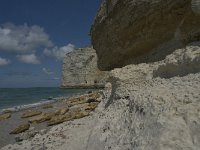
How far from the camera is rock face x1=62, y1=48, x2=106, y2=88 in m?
57.0

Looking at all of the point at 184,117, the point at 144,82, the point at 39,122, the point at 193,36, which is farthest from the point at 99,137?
the point at 39,122

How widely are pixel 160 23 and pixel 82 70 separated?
55.3 m

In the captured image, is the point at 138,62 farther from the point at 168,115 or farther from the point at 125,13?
the point at 168,115

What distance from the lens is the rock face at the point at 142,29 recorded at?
455 centimetres

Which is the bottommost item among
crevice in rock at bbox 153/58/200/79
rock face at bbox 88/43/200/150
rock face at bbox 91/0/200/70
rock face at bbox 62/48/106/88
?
rock face at bbox 88/43/200/150

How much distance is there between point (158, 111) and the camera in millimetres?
3525

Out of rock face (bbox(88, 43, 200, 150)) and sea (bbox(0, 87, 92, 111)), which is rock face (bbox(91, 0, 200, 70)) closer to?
rock face (bbox(88, 43, 200, 150))

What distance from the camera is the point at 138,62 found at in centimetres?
606

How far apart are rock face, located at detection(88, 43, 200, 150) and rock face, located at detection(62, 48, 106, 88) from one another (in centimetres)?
4808

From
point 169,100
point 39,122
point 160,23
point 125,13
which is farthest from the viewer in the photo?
point 39,122

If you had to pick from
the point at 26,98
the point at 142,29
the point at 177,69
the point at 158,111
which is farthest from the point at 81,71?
the point at 158,111

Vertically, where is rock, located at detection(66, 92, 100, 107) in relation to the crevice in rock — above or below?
below

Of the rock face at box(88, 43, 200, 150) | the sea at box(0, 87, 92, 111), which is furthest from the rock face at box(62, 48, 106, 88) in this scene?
the rock face at box(88, 43, 200, 150)

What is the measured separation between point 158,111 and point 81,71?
57.3 m
